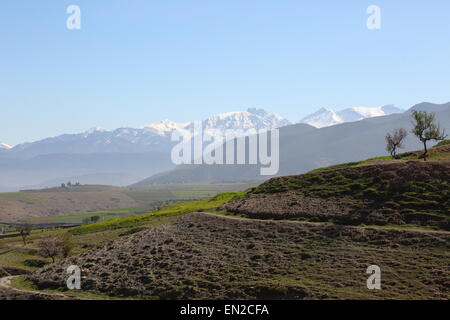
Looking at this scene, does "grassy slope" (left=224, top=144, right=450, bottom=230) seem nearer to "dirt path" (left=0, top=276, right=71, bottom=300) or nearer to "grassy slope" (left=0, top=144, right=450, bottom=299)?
"grassy slope" (left=0, top=144, right=450, bottom=299)

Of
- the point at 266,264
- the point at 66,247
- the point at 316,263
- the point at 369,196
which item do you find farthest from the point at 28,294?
the point at 369,196

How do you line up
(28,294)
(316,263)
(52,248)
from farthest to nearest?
(52,248) → (28,294) → (316,263)

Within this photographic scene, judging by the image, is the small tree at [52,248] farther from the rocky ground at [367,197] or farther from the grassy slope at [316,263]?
the rocky ground at [367,197]

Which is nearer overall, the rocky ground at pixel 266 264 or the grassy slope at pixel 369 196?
the rocky ground at pixel 266 264

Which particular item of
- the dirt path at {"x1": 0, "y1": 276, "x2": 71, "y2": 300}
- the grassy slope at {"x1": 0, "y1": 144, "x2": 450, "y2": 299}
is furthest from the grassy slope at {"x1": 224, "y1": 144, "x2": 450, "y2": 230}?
the dirt path at {"x1": 0, "y1": 276, "x2": 71, "y2": 300}

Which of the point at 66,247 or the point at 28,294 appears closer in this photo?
the point at 28,294

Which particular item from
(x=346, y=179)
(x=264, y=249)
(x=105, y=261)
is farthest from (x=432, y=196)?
(x=105, y=261)

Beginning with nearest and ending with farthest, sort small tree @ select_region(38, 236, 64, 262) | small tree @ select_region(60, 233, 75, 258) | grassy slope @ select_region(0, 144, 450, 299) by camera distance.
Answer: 1. grassy slope @ select_region(0, 144, 450, 299)
2. small tree @ select_region(38, 236, 64, 262)
3. small tree @ select_region(60, 233, 75, 258)

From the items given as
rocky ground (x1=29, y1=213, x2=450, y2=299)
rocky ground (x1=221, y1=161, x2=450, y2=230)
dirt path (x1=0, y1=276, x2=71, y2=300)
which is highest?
rocky ground (x1=221, y1=161, x2=450, y2=230)

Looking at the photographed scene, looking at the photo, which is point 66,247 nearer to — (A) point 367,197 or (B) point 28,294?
(B) point 28,294

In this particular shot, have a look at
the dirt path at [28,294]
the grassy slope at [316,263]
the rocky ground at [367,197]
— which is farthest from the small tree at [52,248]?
the rocky ground at [367,197]

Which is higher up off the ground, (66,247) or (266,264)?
(266,264)
